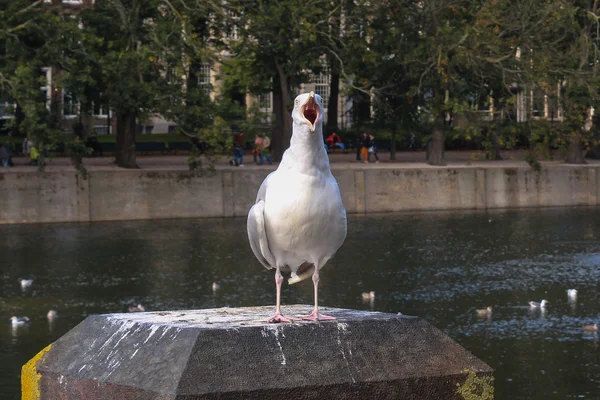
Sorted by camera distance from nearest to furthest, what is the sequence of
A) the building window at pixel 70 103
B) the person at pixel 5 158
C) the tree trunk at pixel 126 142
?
1. the building window at pixel 70 103
2. the tree trunk at pixel 126 142
3. the person at pixel 5 158

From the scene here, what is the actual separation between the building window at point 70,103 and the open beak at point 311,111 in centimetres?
3205

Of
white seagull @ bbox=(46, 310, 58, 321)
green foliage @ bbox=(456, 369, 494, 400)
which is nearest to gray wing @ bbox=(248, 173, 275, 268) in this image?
green foliage @ bbox=(456, 369, 494, 400)

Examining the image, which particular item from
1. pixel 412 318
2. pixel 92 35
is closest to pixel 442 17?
pixel 92 35

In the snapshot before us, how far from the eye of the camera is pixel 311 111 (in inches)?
329

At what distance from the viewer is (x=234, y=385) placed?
8.28m

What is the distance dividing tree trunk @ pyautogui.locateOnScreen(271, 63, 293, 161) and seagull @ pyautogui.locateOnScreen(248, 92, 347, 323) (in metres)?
34.3

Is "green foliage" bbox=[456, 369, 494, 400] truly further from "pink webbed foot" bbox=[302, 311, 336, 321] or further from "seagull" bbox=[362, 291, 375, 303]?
"seagull" bbox=[362, 291, 375, 303]

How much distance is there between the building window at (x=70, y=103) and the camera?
39938mm

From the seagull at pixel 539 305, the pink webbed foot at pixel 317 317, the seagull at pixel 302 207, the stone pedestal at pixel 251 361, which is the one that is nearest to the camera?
the stone pedestal at pixel 251 361

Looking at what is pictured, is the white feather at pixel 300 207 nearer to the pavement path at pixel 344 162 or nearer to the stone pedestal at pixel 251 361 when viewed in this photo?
the stone pedestal at pixel 251 361

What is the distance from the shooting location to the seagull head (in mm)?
8344

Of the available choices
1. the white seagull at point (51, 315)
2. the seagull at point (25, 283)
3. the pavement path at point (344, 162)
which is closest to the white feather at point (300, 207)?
the white seagull at point (51, 315)

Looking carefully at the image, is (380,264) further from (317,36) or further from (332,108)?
(332,108)

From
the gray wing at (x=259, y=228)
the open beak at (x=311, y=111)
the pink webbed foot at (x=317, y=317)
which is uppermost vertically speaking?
the open beak at (x=311, y=111)
